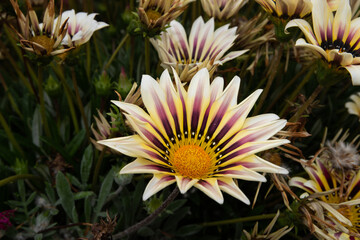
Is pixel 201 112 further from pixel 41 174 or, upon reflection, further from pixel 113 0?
pixel 113 0

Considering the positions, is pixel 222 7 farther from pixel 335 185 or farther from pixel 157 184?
pixel 157 184

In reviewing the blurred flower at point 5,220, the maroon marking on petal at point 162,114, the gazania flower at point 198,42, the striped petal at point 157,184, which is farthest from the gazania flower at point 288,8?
the blurred flower at point 5,220

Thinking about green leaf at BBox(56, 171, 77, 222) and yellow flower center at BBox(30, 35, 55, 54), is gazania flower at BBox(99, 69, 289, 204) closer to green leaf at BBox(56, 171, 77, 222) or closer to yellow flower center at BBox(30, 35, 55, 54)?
yellow flower center at BBox(30, 35, 55, 54)

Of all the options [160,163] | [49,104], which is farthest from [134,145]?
[49,104]

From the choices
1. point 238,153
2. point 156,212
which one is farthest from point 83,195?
point 238,153

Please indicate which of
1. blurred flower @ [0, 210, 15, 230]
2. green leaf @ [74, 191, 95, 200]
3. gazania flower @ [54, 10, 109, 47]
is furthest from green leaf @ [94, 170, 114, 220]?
gazania flower @ [54, 10, 109, 47]

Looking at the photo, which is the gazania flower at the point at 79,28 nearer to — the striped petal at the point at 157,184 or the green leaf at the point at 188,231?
the striped petal at the point at 157,184
